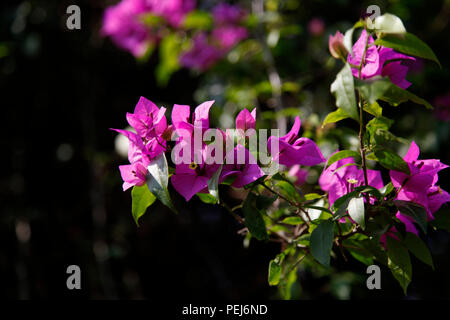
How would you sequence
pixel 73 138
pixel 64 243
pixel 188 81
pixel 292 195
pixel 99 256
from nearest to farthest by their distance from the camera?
pixel 292 195
pixel 99 256
pixel 64 243
pixel 73 138
pixel 188 81

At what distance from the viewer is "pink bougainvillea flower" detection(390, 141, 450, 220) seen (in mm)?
591

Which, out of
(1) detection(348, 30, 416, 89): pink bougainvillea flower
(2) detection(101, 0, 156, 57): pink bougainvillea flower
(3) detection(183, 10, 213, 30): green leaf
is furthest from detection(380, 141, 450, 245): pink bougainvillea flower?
(2) detection(101, 0, 156, 57): pink bougainvillea flower

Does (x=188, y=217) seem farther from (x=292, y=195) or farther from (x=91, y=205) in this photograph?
(x=292, y=195)

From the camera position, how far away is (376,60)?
573 mm

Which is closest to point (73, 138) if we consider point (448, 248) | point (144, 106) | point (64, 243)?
point (64, 243)

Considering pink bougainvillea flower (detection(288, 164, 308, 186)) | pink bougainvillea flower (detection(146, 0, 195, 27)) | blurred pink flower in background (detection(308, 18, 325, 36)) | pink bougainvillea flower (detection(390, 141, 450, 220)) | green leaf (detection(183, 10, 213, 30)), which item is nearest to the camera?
pink bougainvillea flower (detection(390, 141, 450, 220))

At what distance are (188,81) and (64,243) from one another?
0.99 metres

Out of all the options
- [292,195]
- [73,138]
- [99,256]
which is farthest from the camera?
[73,138]

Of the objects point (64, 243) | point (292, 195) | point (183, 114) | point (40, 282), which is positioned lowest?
point (40, 282)

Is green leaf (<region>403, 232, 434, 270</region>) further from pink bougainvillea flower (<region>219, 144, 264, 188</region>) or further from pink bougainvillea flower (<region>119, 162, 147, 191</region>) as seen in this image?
pink bougainvillea flower (<region>119, 162, 147, 191</region>)

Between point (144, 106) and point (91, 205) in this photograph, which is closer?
point (144, 106)

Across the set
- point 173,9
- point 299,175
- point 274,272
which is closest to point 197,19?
point 173,9

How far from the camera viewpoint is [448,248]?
73.1 inches

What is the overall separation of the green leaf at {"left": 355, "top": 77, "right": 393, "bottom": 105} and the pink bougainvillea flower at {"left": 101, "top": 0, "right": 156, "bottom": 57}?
1.31 m
